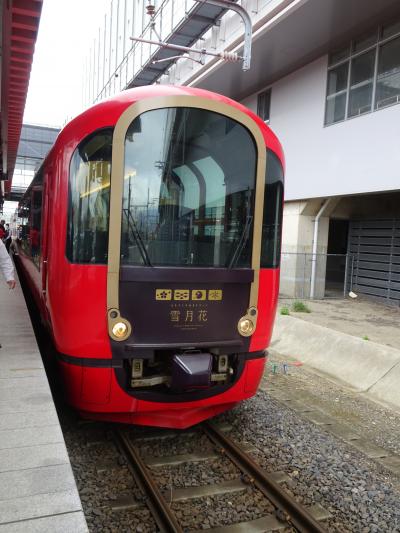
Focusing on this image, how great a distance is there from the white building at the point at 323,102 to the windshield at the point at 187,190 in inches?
304

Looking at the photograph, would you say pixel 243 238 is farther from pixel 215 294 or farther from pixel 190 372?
pixel 190 372

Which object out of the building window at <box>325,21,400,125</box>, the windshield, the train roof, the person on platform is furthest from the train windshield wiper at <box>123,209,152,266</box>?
the building window at <box>325,21,400,125</box>

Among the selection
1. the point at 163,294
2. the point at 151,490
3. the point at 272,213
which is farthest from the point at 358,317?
the point at 151,490

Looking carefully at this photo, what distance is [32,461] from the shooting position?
9.30 feet

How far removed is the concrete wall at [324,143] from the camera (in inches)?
440

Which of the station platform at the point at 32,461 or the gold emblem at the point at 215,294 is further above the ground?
the gold emblem at the point at 215,294

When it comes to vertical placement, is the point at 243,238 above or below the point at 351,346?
above

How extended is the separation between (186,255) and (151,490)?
191 centimetres

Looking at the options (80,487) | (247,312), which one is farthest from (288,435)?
(80,487)

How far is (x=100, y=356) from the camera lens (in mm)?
4016

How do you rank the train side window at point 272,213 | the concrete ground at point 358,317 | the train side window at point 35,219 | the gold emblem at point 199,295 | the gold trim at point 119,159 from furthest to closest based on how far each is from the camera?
the concrete ground at point 358,317 → the train side window at point 35,219 → the train side window at point 272,213 → the gold emblem at point 199,295 → the gold trim at point 119,159

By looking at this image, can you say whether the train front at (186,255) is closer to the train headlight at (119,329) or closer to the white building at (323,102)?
the train headlight at (119,329)

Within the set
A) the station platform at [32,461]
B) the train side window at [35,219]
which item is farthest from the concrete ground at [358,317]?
the station platform at [32,461]

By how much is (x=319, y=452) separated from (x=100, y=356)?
2233 mm
